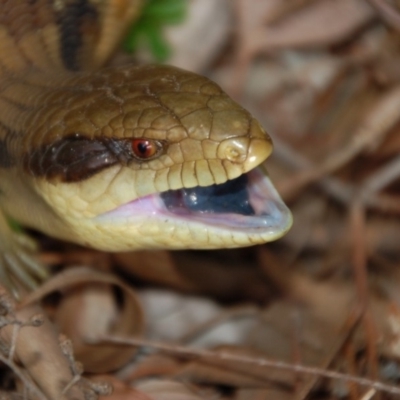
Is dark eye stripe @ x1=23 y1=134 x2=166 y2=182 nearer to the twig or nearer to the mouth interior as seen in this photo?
the mouth interior

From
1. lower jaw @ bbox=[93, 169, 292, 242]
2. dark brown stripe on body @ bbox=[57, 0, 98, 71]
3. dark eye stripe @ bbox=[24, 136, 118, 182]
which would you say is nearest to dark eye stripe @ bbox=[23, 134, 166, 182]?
dark eye stripe @ bbox=[24, 136, 118, 182]

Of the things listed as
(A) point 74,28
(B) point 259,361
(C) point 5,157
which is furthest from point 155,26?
(B) point 259,361

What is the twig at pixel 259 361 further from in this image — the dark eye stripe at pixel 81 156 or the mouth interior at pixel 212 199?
the dark eye stripe at pixel 81 156

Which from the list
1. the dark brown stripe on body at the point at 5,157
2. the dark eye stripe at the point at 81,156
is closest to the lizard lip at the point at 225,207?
the dark eye stripe at the point at 81,156

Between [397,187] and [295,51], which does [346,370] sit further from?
[295,51]

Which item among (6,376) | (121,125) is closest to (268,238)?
(121,125)

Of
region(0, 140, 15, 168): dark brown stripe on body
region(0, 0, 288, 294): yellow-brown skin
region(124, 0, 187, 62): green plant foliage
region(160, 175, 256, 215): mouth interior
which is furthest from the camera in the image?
region(124, 0, 187, 62): green plant foliage
